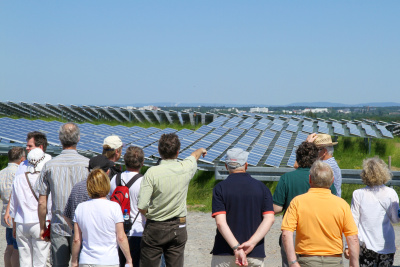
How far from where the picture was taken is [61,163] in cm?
526

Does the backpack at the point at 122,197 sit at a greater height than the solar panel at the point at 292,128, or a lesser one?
greater

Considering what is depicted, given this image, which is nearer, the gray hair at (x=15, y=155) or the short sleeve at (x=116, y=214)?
the short sleeve at (x=116, y=214)

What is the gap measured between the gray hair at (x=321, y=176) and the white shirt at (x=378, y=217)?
1.07m

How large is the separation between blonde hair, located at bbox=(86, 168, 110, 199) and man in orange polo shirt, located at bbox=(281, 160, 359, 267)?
156 cm

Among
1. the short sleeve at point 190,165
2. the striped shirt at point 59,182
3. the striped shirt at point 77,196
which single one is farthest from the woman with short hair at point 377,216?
the striped shirt at point 59,182

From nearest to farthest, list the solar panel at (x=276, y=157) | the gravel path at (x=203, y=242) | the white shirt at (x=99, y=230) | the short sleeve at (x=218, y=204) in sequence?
the white shirt at (x=99, y=230), the short sleeve at (x=218, y=204), the gravel path at (x=203, y=242), the solar panel at (x=276, y=157)

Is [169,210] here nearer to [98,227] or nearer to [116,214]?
[116,214]

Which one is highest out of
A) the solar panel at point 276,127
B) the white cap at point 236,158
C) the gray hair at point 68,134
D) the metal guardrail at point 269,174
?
the gray hair at point 68,134

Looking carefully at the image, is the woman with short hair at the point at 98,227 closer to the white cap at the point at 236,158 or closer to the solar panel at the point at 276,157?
the white cap at the point at 236,158

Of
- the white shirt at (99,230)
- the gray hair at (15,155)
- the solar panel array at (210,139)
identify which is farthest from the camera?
the solar panel array at (210,139)

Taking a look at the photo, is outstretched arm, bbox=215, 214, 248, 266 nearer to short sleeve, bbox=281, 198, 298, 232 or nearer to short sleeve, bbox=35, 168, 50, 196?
short sleeve, bbox=281, 198, 298, 232

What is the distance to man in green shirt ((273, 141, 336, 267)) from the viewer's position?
511 centimetres

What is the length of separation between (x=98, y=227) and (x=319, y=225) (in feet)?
6.05

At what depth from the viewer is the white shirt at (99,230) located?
4586mm
